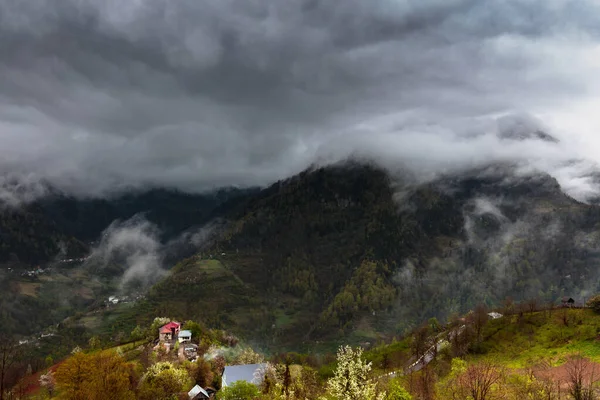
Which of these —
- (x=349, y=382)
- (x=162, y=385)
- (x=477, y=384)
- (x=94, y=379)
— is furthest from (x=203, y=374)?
(x=349, y=382)

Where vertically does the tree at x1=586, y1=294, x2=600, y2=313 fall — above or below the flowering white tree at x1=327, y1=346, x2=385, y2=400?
below

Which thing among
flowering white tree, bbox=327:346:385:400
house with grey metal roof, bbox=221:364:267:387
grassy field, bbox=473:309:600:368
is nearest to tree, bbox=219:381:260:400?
house with grey metal roof, bbox=221:364:267:387

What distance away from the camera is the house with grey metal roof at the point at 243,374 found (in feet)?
476

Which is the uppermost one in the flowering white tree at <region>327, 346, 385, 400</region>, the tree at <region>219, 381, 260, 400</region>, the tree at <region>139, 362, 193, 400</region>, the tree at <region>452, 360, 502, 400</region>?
the flowering white tree at <region>327, 346, 385, 400</region>

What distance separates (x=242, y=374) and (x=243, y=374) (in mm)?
369

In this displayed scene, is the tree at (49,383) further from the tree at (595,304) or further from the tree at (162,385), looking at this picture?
the tree at (595,304)

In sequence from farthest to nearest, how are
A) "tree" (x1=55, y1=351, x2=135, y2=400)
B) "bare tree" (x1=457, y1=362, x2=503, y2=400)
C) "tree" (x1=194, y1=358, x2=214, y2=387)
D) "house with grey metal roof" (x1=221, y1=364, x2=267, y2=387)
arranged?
"tree" (x1=194, y1=358, x2=214, y2=387)
"house with grey metal roof" (x1=221, y1=364, x2=267, y2=387)
"tree" (x1=55, y1=351, x2=135, y2=400)
"bare tree" (x1=457, y1=362, x2=503, y2=400)

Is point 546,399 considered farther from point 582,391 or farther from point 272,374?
point 272,374

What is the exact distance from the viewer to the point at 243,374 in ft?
491

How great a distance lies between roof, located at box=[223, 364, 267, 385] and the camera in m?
145

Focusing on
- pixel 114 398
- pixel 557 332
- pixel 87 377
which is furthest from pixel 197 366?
pixel 557 332

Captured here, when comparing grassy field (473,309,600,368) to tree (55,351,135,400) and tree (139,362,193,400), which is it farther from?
tree (55,351,135,400)

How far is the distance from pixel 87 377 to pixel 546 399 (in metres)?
89.9

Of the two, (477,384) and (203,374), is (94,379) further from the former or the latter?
(477,384)
